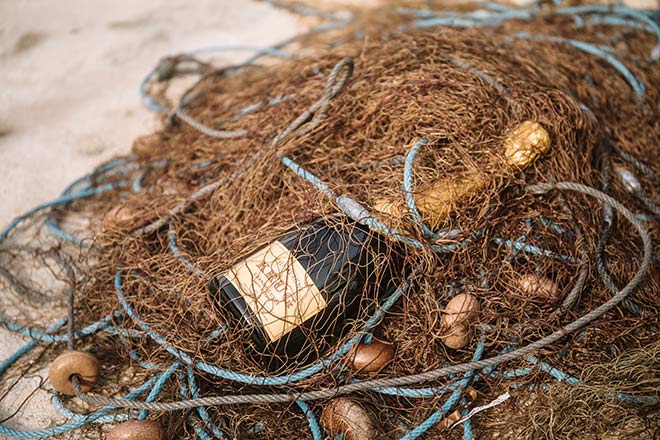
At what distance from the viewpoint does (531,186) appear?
7.70 feet

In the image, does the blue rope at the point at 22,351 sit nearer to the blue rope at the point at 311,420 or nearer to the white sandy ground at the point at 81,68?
the white sandy ground at the point at 81,68

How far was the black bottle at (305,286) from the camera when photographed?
200 centimetres

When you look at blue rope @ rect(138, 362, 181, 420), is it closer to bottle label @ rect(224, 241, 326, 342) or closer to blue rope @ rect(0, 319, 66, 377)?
bottle label @ rect(224, 241, 326, 342)

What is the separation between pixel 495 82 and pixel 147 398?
6.71 feet

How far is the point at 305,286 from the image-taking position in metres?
2.03

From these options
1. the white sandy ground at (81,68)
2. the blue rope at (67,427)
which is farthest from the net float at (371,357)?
the white sandy ground at (81,68)

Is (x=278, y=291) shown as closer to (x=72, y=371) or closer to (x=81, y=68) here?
(x=72, y=371)

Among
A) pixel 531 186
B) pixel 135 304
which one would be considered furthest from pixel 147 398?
pixel 531 186

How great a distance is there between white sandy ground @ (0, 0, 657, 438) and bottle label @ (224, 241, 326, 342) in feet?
3.64

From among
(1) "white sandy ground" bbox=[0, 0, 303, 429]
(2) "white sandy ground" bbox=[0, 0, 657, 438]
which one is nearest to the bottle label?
(2) "white sandy ground" bbox=[0, 0, 657, 438]

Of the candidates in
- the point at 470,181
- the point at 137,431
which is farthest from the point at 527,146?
the point at 137,431

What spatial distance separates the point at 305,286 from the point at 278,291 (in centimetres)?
10

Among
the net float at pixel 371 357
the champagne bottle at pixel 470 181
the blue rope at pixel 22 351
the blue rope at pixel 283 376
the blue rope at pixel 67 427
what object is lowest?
the blue rope at pixel 67 427

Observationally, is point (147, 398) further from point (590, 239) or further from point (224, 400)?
point (590, 239)
